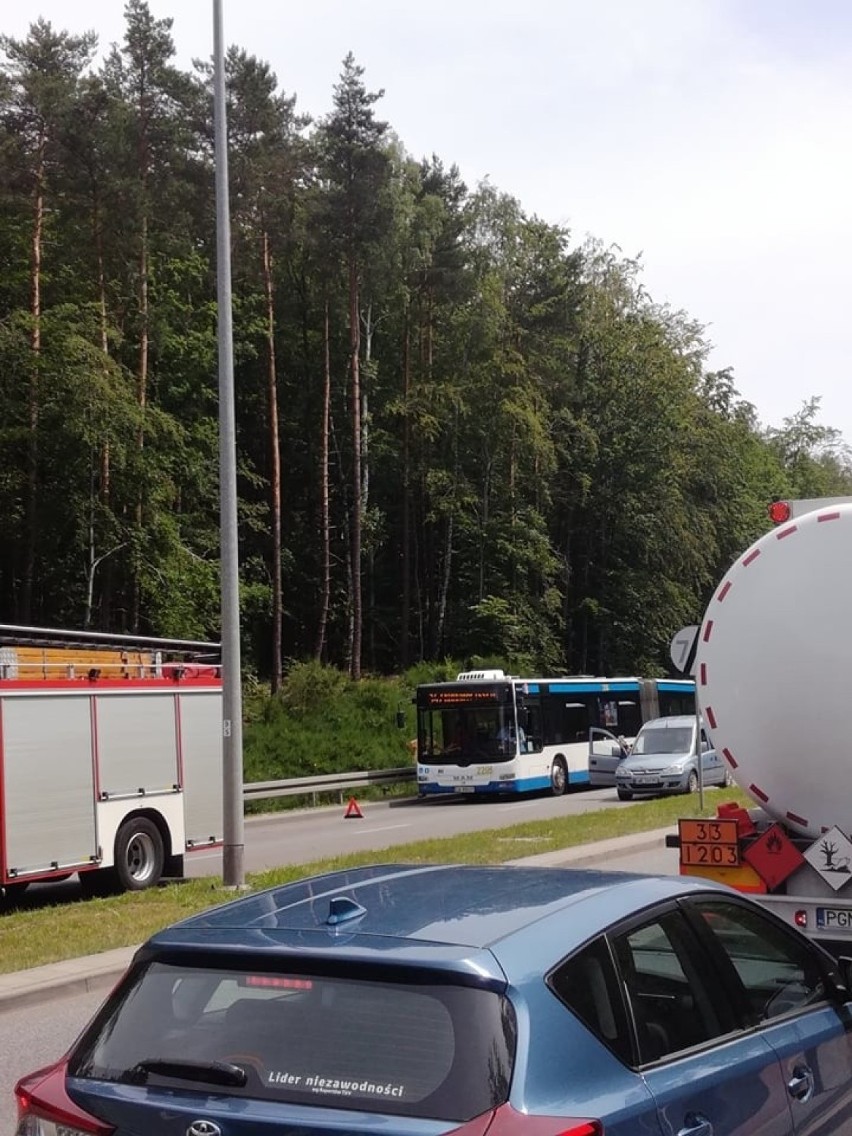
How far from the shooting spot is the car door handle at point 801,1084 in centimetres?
422

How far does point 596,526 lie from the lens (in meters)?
64.1

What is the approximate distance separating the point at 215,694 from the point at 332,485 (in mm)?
35988

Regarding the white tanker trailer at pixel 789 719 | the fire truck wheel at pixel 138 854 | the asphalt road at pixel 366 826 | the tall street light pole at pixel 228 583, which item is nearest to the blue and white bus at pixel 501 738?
the asphalt road at pixel 366 826

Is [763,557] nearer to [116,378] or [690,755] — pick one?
[690,755]

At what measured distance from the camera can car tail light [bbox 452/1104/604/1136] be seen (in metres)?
3.11

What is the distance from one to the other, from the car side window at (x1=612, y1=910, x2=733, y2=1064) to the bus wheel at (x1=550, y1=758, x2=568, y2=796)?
31.4 meters

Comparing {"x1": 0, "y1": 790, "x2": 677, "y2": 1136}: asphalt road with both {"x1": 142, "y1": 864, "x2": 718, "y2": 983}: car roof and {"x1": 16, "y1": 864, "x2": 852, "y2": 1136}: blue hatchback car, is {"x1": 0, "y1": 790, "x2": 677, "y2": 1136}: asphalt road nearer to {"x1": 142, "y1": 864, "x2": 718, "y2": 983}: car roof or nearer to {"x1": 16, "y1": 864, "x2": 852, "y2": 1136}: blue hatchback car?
{"x1": 142, "y1": 864, "x2": 718, "y2": 983}: car roof

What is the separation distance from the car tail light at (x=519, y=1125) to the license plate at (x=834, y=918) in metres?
4.75

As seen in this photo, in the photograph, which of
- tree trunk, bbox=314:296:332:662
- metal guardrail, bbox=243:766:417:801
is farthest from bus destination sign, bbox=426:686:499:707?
tree trunk, bbox=314:296:332:662

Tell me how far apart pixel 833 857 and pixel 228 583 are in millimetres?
8624

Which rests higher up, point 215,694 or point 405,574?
point 405,574

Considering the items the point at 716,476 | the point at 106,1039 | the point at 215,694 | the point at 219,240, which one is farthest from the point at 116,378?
the point at 716,476

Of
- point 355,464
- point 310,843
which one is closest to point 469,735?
point 310,843

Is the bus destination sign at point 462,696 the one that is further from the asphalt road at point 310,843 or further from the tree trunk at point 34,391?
the tree trunk at point 34,391
